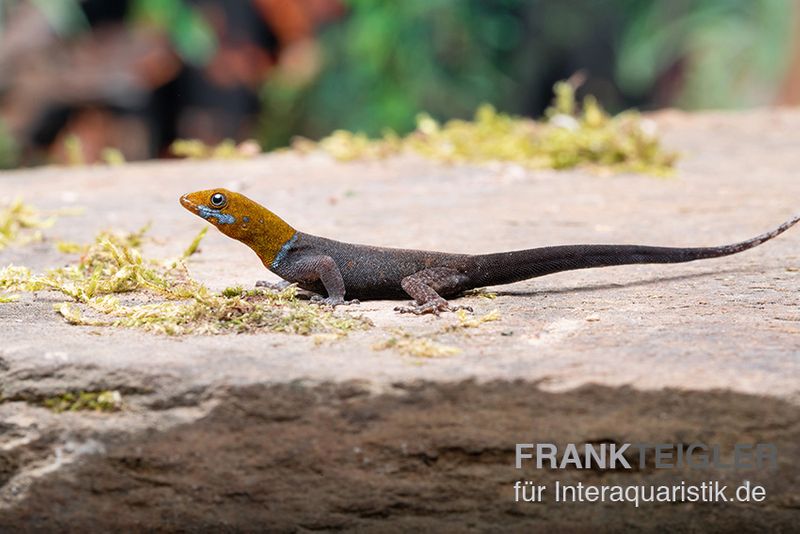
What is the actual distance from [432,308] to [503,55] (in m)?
9.49

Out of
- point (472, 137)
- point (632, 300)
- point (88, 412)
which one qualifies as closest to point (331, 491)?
point (88, 412)

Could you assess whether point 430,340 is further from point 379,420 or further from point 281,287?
point 281,287

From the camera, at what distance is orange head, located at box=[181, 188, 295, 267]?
12.0 feet

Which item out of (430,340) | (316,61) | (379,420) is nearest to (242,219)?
(430,340)

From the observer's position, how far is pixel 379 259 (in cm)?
371

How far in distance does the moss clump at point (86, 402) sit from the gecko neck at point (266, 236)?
3.75 ft

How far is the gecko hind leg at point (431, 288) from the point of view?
11.3 feet

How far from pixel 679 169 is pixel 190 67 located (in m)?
7.74

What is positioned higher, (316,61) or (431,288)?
(316,61)

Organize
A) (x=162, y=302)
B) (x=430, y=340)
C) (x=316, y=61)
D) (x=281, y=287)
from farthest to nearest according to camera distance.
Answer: (x=316, y=61)
(x=281, y=287)
(x=162, y=302)
(x=430, y=340)

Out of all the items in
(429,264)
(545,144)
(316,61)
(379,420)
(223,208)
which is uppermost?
(316,61)

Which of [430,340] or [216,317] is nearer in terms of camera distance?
[430,340]

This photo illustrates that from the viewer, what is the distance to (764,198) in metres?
5.84

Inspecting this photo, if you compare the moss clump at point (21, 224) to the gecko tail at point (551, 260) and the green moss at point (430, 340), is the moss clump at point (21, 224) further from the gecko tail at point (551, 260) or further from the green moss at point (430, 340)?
the green moss at point (430, 340)
